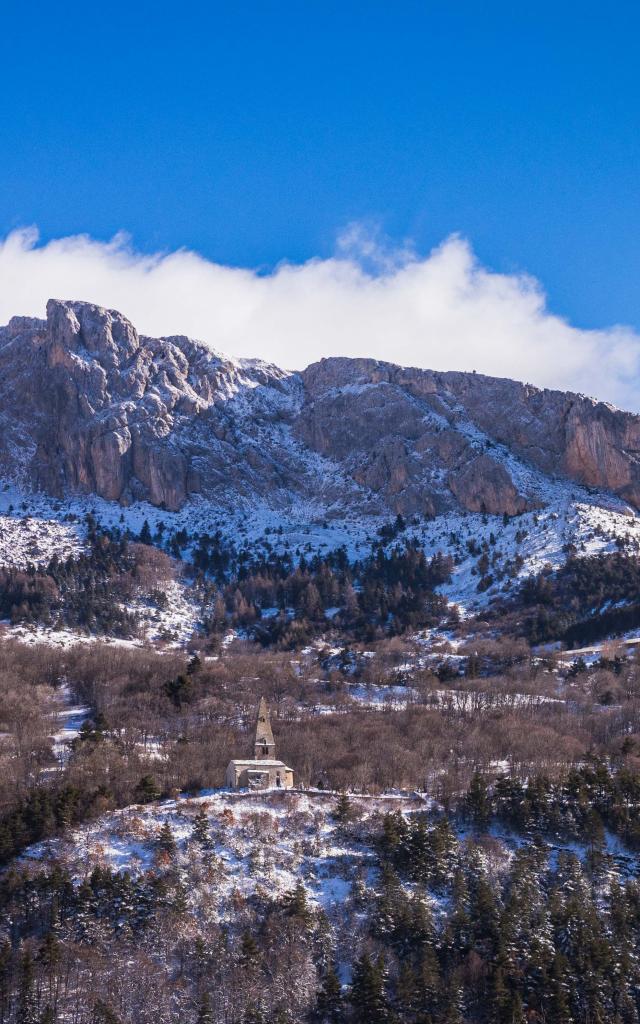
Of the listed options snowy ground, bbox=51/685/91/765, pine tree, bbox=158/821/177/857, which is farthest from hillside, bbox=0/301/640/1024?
snowy ground, bbox=51/685/91/765

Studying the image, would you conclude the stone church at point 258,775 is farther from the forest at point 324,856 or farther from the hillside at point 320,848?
the forest at point 324,856

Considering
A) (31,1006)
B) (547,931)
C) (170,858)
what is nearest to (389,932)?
(547,931)

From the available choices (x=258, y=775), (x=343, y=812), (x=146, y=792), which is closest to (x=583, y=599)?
(x=258, y=775)

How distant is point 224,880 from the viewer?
92062mm

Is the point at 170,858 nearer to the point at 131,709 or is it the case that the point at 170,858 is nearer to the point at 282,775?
the point at 282,775

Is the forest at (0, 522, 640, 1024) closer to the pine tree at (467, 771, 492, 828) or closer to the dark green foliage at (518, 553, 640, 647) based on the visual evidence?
the pine tree at (467, 771, 492, 828)

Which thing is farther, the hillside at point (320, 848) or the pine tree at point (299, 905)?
the pine tree at point (299, 905)

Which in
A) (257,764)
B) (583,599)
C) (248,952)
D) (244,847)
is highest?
(583,599)

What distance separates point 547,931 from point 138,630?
104282 millimetres

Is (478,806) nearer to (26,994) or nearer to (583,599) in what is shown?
(26,994)

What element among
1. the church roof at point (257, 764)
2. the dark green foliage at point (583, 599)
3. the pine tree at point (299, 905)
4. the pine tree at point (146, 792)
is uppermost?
the dark green foliage at point (583, 599)

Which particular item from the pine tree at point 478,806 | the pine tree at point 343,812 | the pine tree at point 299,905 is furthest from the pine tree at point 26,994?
the pine tree at point 478,806

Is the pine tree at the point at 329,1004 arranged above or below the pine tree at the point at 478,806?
below

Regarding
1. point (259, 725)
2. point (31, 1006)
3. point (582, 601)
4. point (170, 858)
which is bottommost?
point (31, 1006)
